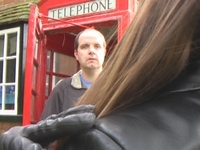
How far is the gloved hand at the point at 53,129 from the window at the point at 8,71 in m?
3.50

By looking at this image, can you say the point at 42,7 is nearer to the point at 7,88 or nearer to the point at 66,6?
the point at 66,6

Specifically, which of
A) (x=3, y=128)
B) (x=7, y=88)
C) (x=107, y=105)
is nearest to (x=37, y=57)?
(x=7, y=88)

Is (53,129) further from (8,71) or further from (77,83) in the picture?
(8,71)

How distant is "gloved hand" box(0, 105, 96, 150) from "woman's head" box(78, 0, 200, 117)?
6 cm

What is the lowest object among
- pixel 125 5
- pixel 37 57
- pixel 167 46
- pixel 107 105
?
pixel 107 105

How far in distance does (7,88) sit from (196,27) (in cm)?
374

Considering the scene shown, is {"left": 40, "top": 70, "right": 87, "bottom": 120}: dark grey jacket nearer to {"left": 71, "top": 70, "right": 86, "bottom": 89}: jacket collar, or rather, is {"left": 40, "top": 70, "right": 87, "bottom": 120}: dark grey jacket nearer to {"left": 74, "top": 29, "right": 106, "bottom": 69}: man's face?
{"left": 71, "top": 70, "right": 86, "bottom": 89}: jacket collar

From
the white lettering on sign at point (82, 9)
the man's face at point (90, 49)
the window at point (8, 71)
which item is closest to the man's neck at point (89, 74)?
the man's face at point (90, 49)

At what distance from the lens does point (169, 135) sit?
656 millimetres

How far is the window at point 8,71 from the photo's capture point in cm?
420

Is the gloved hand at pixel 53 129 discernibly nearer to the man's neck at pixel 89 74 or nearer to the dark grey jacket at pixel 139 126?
the dark grey jacket at pixel 139 126

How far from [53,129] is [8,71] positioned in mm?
3701

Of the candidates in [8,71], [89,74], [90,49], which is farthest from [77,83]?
[8,71]

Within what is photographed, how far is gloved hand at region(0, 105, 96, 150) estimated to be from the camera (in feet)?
2.19
